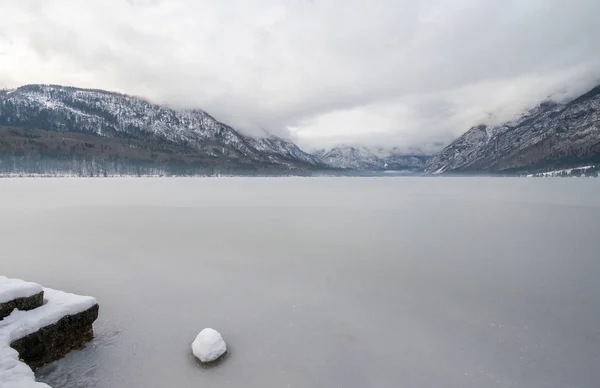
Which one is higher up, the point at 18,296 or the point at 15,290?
the point at 15,290

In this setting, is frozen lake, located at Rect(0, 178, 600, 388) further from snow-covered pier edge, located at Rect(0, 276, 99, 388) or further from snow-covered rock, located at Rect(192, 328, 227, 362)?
snow-covered pier edge, located at Rect(0, 276, 99, 388)

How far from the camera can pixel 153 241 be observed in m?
20.7

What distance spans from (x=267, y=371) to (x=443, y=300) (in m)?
7.37

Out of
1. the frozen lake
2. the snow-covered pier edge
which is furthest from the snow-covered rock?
the snow-covered pier edge

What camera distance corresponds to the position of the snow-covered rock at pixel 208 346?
784 centimetres

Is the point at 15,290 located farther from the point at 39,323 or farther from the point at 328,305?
the point at 328,305

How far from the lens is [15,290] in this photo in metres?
7.59

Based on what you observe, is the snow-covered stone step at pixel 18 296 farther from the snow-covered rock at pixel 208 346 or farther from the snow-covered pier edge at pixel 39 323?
the snow-covered rock at pixel 208 346

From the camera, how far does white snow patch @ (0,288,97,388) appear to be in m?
5.78

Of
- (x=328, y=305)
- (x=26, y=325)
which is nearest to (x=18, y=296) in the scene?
(x=26, y=325)

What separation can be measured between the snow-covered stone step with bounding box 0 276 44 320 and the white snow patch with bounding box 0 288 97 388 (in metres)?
0.13

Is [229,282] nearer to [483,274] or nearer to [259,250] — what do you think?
[259,250]

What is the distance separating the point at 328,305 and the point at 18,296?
343 inches

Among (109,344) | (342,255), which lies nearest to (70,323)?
(109,344)
